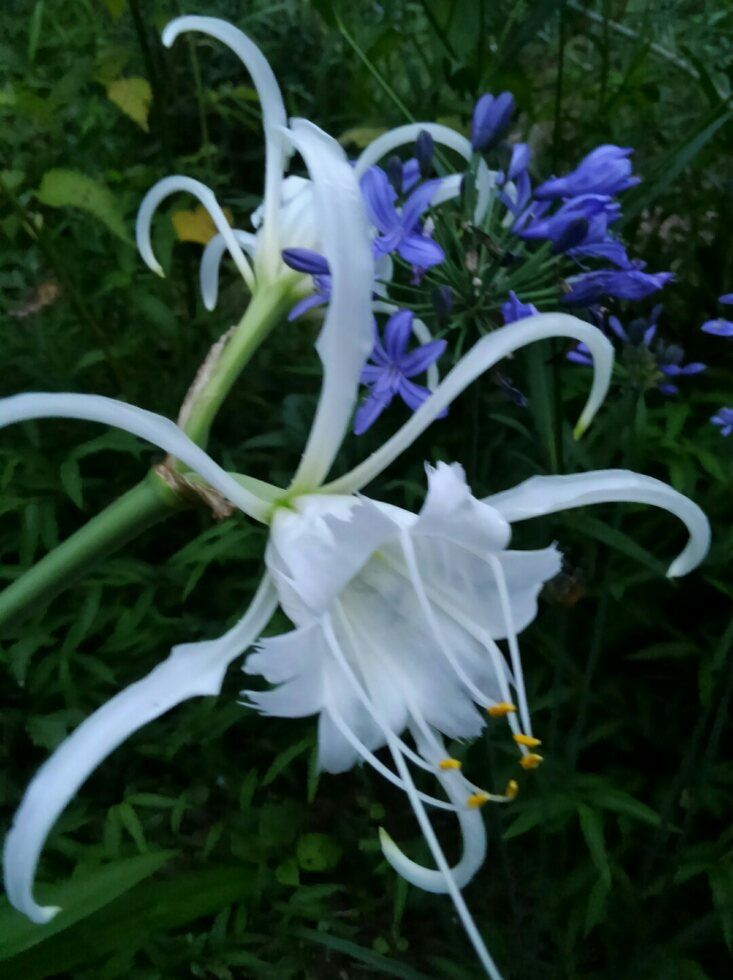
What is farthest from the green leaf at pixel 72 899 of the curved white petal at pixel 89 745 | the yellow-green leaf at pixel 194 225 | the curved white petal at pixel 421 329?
the yellow-green leaf at pixel 194 225

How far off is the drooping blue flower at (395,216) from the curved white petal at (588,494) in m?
0.17

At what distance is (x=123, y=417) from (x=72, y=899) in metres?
0.39

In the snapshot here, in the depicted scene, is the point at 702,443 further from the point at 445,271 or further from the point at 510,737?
the point at 445,271

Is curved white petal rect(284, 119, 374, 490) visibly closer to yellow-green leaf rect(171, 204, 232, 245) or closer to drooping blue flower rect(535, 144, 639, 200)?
drooping blue flower rect(535, 144, 639, 200)

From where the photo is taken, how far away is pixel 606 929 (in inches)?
34.6

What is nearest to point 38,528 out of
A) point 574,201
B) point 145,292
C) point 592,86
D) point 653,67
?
point 145,292

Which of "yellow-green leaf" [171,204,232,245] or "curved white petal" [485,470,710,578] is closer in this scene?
"curved white petal" [485,470,710,578]

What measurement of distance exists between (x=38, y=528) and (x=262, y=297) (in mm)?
499

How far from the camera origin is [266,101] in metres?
0.53

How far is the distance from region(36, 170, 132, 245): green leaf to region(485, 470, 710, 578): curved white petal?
0.60 metres

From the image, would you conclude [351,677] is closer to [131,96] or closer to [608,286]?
[608,286]

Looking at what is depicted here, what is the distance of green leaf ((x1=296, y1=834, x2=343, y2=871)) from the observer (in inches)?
36.5

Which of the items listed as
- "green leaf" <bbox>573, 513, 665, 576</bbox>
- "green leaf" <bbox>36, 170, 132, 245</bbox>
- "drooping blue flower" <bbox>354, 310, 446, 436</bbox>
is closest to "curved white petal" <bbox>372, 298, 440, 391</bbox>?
"drooping blue flower" <bbox>354, 310, 446, 436</bbox>

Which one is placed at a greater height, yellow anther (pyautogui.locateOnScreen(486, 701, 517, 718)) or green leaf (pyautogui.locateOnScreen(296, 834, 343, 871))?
yellow anther (pyautogui.locateOnScreen(486, 701, 517, 718))
